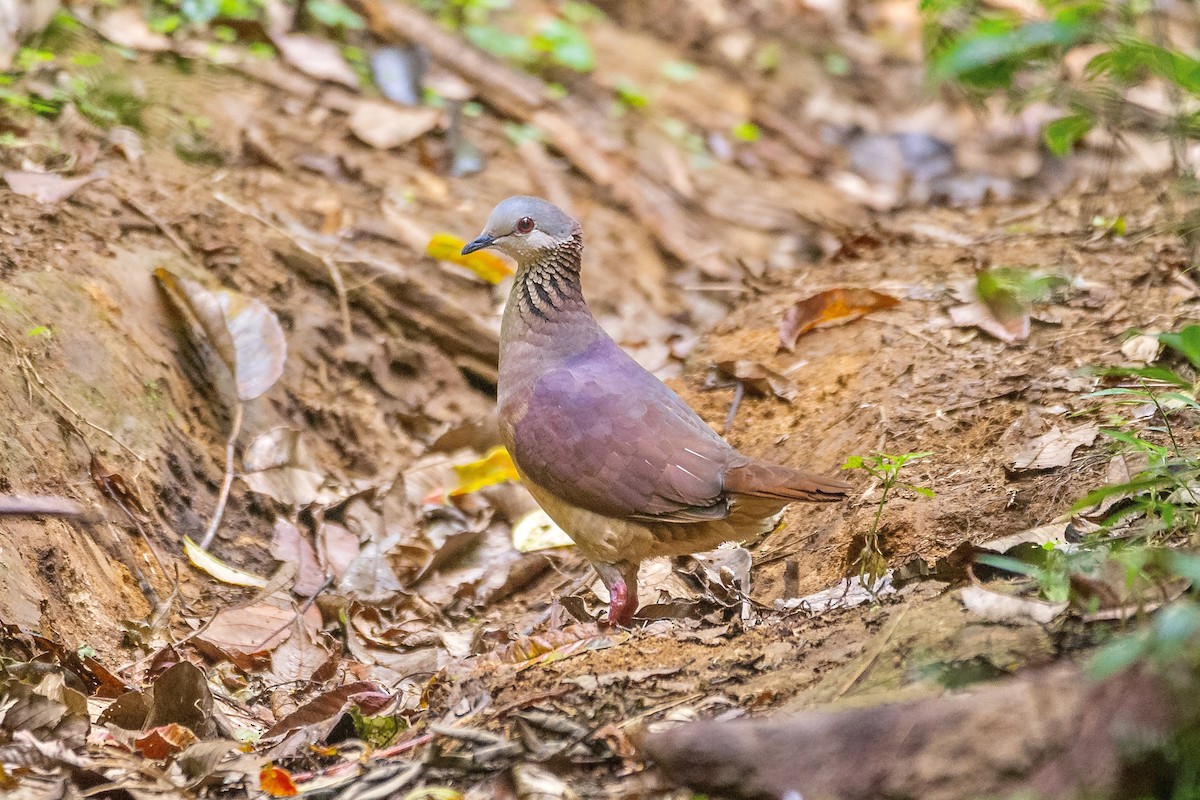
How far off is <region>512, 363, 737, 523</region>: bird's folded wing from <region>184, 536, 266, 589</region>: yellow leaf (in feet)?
3.68

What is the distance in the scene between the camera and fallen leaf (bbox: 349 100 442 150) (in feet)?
24.1

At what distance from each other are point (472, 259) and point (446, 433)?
1.19m

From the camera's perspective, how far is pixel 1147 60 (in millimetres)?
2984

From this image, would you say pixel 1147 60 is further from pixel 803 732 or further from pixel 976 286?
pixel 976 286

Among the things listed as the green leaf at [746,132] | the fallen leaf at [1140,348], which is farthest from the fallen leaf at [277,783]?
the green leaf at [746,132]

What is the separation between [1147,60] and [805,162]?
6.59 metres

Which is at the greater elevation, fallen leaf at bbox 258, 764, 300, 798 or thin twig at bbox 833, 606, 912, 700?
thin twig at bbox 833, 606, 912, 700

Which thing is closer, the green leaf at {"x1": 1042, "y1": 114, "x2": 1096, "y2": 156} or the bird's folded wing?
the green leaf at {"x1": 1042, "y1": 114, "x2": 1096, "y2": 156}

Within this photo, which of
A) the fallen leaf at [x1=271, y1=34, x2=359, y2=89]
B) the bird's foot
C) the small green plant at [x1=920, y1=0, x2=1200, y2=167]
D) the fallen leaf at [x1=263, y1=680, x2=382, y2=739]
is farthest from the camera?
the fallen leaf at [x1=271, y1=34, x2=359, y2=89]

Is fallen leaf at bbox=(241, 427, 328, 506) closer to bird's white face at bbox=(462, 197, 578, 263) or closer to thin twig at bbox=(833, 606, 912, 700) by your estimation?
bird's white face at bbox=(462, 197, 578, 263)

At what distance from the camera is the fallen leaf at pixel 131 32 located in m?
6.77

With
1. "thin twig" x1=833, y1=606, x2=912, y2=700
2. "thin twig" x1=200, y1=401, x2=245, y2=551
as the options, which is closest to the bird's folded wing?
"thin twig" x1=833, y1=606, x2=912, y2=700

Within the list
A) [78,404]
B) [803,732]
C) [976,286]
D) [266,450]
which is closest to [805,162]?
[976,286]

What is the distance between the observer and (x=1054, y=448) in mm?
3971
